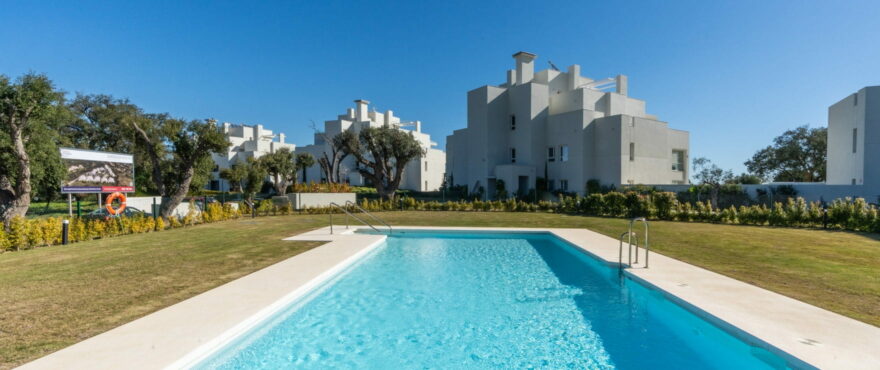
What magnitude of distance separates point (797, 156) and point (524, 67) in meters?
28.7

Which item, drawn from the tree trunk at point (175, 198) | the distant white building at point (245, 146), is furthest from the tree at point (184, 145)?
the distant white building at point (245, 146)

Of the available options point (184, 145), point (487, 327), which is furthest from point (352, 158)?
point (487, 327)

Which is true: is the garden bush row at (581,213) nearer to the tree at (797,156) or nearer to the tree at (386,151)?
Answer: the tree at (386,151)

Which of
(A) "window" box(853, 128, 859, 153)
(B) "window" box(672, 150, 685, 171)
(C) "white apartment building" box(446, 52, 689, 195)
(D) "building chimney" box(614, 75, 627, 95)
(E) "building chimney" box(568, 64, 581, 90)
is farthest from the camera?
(D) "building chimney" box(614, 75, 627, 95)

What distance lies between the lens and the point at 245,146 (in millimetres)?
50156

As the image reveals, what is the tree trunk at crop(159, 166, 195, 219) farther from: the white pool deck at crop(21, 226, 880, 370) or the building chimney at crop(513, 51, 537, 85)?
the building chimney at crop(513, 51, 537, 85)

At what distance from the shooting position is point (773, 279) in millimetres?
6289

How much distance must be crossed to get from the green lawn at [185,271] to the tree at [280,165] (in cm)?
2036

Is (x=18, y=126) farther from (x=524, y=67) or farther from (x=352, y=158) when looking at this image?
(x=352, y=158)

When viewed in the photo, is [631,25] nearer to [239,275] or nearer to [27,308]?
[239,275]

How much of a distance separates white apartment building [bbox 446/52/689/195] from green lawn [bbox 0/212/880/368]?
14.2 metres

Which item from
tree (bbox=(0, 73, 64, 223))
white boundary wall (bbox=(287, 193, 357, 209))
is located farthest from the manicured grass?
white boundary wall (bbox=(287, 193, 357, 209))

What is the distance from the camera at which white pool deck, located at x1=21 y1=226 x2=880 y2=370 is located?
11.2 feet

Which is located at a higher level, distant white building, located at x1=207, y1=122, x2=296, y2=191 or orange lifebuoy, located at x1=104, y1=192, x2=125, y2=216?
distant white building, located at x1=207, y1=122, x2=296, y2=191
